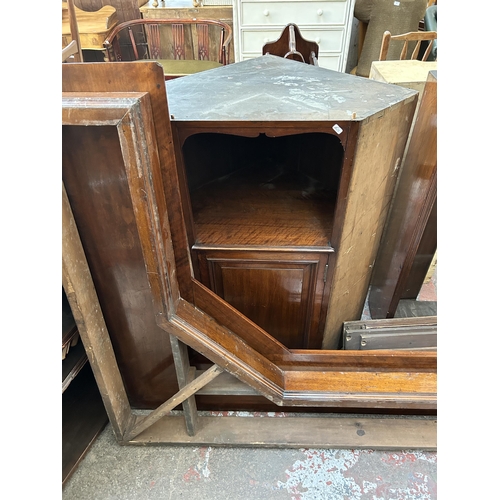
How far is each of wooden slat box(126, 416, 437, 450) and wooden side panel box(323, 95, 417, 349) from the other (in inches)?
12.1

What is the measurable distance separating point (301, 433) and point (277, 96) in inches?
42.3

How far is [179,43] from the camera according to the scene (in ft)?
9.61

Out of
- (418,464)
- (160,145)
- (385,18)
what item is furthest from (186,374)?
(385,18)

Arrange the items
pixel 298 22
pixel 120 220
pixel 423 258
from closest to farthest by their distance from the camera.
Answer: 1. pixel 120 220
2. pixel 423 258
3. pixel 298 22

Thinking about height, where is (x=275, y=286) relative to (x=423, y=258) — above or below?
above

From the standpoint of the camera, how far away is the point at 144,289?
985 millimetres

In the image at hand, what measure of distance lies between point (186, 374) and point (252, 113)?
2.46 feet

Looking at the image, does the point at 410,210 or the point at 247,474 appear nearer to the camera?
the point at 247,474

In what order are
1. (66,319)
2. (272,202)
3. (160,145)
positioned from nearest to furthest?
1. (160,145)
2. (66,319)
3. (272,202)

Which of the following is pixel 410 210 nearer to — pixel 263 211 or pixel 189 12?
pixel 263 211

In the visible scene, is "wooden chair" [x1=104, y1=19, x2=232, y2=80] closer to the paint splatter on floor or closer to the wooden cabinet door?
the wooden cabinet door

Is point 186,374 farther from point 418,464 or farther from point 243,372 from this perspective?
point 418,464

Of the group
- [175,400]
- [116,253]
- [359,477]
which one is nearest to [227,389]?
[175,400]

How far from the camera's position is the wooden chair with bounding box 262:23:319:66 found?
5.78 ft
